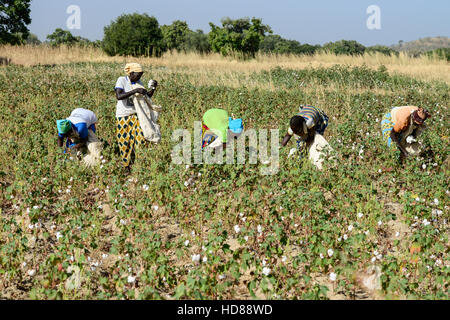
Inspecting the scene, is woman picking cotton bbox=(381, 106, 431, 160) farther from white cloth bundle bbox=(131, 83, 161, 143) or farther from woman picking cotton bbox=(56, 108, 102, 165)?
woman picking cotton bbox=(56, 108, 102, 165)

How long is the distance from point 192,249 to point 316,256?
1.20 metres

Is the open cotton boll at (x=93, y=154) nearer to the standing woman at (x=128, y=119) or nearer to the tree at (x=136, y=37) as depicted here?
the standing woman at (x=128, y=119)

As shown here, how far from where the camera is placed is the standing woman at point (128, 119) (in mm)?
6352

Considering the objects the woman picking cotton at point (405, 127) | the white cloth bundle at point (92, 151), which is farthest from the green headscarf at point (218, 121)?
the woman picking cotton at point (405, 127)

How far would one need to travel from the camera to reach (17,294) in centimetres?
382

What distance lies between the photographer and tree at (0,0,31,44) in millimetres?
21469

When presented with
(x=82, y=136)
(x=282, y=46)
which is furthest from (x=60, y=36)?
(x=82, y=136)

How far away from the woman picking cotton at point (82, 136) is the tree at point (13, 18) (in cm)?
1758

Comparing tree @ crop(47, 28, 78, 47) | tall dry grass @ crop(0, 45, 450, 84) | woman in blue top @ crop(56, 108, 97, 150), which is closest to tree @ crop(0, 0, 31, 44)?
tall dry grass @ crop(0, 45, 450, 84)

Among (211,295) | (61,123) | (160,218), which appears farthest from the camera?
(61,123)

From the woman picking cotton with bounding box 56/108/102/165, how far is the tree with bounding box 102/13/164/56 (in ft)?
61.2

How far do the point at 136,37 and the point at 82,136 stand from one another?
1958 cm
